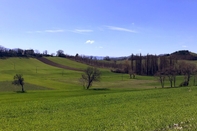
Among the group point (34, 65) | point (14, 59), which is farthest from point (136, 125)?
point (14, 59)

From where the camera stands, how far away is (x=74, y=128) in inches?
597

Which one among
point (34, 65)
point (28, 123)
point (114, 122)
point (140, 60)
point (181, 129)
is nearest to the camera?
point (181, 129)

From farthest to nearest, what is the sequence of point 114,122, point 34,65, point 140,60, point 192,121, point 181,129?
point 140,60 → point 34,65 → point 114,122 → point 192,121 → point 181,129

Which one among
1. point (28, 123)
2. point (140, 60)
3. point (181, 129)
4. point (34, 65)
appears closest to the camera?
point (181, 129)

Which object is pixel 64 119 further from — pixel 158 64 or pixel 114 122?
pixel 158 64

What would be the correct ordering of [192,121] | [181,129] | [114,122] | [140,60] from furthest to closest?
[140,60] < [114,122] < [192,121] < [181,129]

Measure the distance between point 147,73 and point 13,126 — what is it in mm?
153675

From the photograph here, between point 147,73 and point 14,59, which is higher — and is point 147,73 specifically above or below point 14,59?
below

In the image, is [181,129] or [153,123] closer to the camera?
[181,129]

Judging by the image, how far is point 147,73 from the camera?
16462 cm

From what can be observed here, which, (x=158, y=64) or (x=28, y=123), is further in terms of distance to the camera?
(x=158, y=64)

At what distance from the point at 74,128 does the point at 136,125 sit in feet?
13.4

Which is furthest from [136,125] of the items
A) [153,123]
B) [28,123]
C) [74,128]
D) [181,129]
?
[28,123]

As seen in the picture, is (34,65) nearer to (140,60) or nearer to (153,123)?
(140,60)
